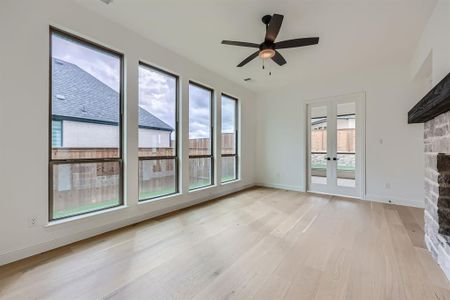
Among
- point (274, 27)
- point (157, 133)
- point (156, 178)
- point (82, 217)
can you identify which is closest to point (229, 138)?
point (157, 133)

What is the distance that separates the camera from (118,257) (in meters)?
2.21

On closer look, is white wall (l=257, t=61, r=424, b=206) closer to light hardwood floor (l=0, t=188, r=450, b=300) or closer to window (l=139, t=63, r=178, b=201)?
light hardwood floor (l=0, t=188, r=450, b=300)

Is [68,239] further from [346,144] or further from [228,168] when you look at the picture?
[346,144]

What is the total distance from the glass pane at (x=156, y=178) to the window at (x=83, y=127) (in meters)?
0.39

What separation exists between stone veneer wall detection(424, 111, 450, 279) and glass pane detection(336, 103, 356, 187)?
7.96 ft

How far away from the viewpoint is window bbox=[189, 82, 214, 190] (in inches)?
170

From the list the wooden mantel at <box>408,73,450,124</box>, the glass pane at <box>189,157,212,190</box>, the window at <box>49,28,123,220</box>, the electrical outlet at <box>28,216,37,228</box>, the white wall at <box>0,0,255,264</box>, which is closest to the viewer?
the wooden mantel at <box>408,73,450,124</box>

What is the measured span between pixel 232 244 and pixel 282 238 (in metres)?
0.70

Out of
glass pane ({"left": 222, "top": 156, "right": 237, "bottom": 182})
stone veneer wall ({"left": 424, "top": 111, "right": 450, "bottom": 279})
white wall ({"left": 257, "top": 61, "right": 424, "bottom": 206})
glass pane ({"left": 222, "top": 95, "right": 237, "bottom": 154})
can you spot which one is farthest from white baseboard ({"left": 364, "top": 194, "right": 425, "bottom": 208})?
glass pane ({"left": 222, "top": 95, "right": 237, "bottom": 154})

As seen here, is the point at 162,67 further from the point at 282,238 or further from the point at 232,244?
the point at 282,238

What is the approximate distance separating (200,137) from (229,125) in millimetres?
1289

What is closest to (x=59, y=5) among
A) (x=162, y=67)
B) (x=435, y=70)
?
(x=162, y=67)

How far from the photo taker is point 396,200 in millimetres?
4258

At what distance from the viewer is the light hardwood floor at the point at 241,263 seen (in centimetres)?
169
